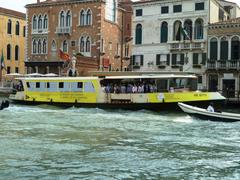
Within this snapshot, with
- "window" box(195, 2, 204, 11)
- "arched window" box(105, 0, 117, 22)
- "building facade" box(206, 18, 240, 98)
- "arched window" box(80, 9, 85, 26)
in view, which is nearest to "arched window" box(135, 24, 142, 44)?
"arched window" box(105, 0, 117, 22)

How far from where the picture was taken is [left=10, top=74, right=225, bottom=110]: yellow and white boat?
2709 cm

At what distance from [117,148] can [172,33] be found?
2640 cm

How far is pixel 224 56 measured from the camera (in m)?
37.1

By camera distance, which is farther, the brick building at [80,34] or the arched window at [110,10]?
the arched window at [110,10]

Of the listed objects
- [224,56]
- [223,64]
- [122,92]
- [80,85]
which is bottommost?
[122,92]

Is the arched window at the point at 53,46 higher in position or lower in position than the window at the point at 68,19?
lower

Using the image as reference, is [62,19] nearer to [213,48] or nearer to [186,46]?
[186,46]

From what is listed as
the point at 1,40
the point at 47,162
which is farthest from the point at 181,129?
the point at 1,40

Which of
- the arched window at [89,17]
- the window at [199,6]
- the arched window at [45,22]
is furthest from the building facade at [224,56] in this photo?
the arched window at [45,22]

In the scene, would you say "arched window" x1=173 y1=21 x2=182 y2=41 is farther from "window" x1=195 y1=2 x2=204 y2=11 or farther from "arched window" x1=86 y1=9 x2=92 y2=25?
"arched window" x1=86 y1=9 x2=92 y2=25

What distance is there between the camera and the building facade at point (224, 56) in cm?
3650

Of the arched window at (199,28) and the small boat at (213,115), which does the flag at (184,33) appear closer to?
the arched window at (199,28)

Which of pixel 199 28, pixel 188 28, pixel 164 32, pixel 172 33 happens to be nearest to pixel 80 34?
pixel 164 32

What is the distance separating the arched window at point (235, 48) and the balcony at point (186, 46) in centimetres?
250
